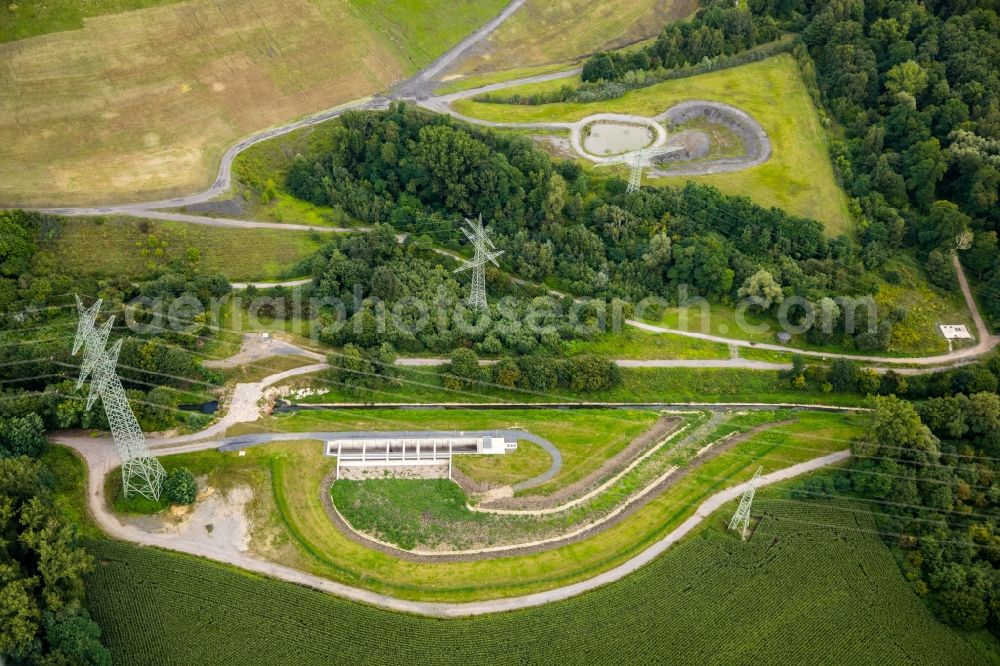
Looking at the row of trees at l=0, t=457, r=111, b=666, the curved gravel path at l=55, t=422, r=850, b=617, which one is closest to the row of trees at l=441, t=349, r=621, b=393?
the curved gravel path at l=55, t=422, r=850, b=617

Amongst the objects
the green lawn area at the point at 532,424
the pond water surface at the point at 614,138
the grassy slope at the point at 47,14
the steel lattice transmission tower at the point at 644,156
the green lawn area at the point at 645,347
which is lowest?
the green lawn area at the point at 532,424

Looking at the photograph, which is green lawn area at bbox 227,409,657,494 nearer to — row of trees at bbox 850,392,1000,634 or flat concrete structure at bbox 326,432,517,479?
flat concrete structure at bbox 326,432,517,479

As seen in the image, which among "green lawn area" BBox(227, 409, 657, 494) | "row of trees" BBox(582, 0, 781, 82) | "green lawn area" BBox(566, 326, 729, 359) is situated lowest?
"green lawn area" BBox(227, 409, 657, 494)

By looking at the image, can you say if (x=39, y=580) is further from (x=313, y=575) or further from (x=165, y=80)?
(x=165, y=80)

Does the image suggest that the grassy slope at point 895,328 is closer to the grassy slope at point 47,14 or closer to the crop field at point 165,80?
the crop field at point 165,80

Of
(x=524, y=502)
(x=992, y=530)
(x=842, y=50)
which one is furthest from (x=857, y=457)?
(x=842, y=50)

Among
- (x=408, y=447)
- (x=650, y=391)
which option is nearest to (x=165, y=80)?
(x=408, y=447)

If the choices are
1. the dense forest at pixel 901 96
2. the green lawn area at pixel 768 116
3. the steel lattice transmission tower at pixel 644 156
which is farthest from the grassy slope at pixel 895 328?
the steel lattice transmission tower at pixel 644 156
